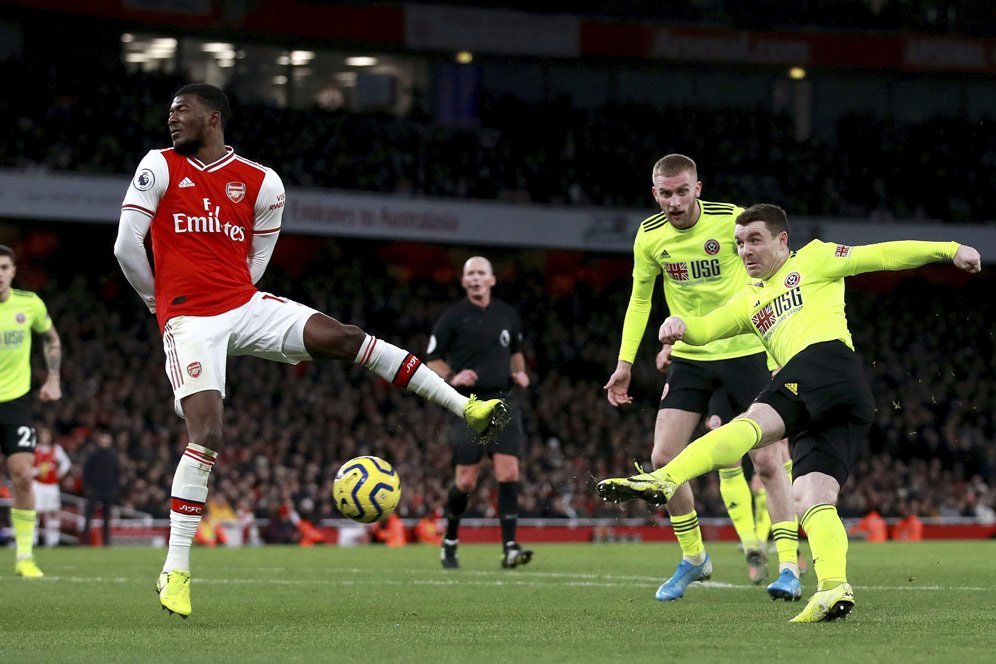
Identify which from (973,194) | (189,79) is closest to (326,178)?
(189,79)

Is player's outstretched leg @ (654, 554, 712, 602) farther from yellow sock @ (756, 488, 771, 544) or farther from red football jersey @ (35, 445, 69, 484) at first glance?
red football jersey @ (35, 445, 69, 484)

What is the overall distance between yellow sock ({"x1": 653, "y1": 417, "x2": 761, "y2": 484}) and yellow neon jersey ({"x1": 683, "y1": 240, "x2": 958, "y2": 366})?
0.63 meters

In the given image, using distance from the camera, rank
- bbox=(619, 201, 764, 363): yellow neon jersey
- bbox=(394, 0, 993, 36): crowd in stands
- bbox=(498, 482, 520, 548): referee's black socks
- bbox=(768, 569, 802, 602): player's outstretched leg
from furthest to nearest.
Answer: bbox=(394, 0, 993, 36): crowd in stands
bbox=(498, 482, 520, 548): referee's black socks
bbox=(619, 201, 764, 363): yellow neon jersey
bbox=(768, 569, 802, 602): player's outstretched leg

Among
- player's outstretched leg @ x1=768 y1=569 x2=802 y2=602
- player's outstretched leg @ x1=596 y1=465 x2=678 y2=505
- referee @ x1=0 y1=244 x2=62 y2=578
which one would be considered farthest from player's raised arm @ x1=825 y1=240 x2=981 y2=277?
referee @ x1=0 y1=244 x2=62 y2=578

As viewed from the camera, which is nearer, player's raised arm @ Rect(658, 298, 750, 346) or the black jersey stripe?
player's raised arm @ Rect(658, 298, 750, 346)

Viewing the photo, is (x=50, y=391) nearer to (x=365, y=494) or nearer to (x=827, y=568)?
(x=365, y=494)

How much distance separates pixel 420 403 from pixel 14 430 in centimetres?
1673

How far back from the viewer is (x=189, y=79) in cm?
3077

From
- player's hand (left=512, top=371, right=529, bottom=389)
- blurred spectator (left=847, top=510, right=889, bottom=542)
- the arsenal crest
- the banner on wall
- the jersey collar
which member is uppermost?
the banner on wall

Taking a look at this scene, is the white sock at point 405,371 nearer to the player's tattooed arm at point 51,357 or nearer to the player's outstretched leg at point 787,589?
the player's outstretched leg at point 787,589

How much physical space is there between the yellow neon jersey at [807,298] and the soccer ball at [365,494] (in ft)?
6.38

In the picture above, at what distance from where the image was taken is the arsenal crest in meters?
7.31

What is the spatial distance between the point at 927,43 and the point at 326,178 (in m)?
15.9

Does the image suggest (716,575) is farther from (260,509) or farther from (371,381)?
(371,381)
